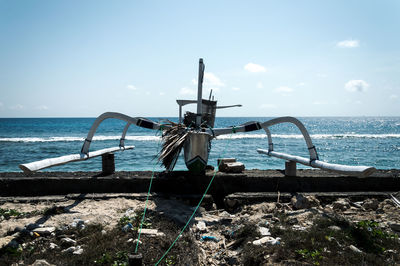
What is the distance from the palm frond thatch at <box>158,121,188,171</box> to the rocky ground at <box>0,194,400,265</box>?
1508 mm

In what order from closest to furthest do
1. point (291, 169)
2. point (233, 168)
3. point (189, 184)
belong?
1. point (189, 184)
2. point (291, 169)
3. point (233, 168)

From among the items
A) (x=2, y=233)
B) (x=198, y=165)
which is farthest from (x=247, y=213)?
(x=2, y=233)

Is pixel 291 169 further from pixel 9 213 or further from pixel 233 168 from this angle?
pixel 9 213

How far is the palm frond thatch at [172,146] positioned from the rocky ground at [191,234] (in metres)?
1.51

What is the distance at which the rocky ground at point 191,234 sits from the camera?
3523mm

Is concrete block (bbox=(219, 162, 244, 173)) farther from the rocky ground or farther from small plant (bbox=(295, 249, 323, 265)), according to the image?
small plant (bbox=(295, 249, 323, 265))

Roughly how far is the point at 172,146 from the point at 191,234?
10.0 ft

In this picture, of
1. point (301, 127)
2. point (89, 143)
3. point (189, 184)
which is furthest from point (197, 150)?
point (301, 127)

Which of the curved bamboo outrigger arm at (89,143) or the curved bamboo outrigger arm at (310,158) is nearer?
the curved bamboo outrigger arm at (310,158)

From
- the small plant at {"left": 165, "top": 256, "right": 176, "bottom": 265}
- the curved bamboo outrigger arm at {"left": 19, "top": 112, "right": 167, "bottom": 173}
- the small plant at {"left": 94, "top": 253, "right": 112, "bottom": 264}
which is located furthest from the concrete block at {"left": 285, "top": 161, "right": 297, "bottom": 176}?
the small plant at {"left": 94, "top": 253, "right": 112, "bottom": 264}

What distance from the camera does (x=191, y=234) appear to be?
4434 mm

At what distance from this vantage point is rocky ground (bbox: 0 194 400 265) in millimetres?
3523

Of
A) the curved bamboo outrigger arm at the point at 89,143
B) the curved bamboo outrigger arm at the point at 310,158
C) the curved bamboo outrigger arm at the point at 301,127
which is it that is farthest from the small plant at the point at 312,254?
the curved bamboo outrigger arm at the point at 89,143

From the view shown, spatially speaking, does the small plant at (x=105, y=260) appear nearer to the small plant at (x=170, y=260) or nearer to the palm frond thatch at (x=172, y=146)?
the small plant at (x=170, y=260)
